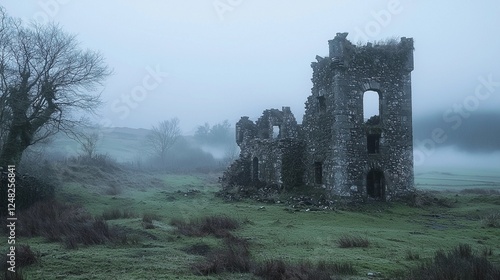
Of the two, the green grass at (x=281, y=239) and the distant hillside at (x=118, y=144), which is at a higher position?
the distant hillside at (x=118, y=144)

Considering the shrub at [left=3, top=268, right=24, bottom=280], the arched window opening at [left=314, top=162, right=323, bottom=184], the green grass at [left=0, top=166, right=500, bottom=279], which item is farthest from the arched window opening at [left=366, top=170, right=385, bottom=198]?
the shrub at [left=3, top=268, right=24, bottom=280]

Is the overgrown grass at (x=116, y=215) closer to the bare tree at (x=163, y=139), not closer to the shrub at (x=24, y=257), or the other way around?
the shrub at (x=24, y=257)

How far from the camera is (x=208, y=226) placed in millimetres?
12492

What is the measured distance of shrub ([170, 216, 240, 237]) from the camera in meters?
11.8

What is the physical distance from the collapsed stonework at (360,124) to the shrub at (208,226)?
375 inches

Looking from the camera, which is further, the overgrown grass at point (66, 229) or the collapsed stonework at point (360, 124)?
the collapsed stonework at point (360, 124)

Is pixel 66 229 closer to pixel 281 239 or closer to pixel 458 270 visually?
pixel 281 239

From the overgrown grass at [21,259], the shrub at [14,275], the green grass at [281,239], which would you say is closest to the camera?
the shrub at [14,275]

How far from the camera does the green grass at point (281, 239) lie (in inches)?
312

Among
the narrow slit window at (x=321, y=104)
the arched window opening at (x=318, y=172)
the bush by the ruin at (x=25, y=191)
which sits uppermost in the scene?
the narrow slit window at (x=321, y=104)

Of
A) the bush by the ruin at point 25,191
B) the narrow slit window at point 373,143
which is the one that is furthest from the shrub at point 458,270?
the bush by the ruin at point 25,191

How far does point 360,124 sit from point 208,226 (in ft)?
40.5

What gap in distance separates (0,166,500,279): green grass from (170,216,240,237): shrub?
32cm

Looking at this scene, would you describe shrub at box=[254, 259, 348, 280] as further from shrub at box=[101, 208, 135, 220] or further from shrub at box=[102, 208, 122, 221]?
shrub at box=[102, 208, 122, 221]
